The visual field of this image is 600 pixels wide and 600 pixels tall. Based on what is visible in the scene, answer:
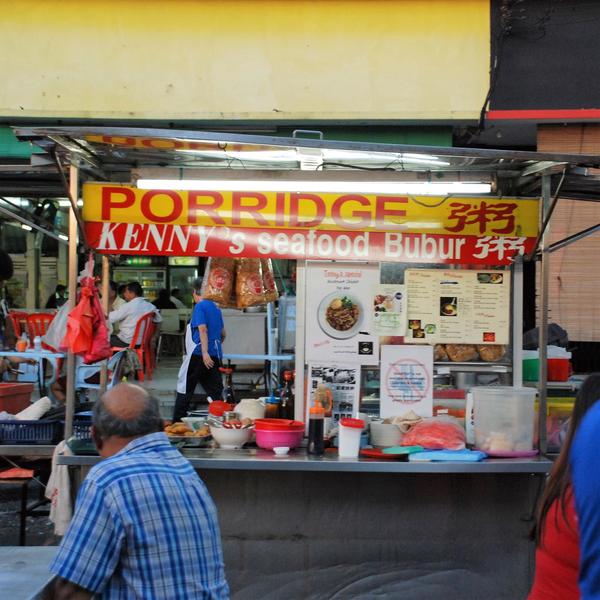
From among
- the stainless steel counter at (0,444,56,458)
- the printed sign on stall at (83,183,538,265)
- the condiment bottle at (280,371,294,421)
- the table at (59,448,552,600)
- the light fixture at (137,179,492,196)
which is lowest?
the table at (59,448,552,600)

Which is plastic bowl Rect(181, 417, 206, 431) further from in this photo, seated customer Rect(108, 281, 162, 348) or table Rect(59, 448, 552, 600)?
seated customer Rect(108, 281, 162, 348)

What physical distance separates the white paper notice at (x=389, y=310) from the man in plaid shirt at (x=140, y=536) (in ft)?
11.7

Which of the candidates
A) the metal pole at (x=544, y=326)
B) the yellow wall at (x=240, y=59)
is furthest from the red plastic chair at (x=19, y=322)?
the metal pole at (x=544, y=326)

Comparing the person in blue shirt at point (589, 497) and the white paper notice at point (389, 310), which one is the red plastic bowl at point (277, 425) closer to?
the white paper notice at point (389, 310)

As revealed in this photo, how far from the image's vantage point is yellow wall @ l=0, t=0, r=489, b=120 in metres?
10.1

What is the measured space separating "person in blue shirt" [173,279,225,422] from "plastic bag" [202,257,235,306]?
9.69 ft

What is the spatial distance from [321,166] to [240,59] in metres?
4.10

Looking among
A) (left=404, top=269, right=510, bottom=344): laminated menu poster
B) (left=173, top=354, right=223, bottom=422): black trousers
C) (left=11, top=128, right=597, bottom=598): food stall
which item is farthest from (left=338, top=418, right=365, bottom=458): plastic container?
(left=173, top=354, right=223, bottom=422): black trousers

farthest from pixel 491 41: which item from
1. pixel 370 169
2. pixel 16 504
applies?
pixel 16 504

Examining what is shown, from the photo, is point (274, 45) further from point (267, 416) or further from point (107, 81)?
point (267, 416)

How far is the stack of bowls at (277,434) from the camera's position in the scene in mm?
6238

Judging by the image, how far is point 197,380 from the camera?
10.2m

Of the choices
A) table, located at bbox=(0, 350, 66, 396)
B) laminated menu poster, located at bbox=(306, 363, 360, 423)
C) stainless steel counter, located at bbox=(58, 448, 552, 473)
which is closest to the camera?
stainless steel counter, located at bbox=(58, 448, 552, 473)

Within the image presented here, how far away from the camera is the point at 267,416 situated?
22.6 ft
